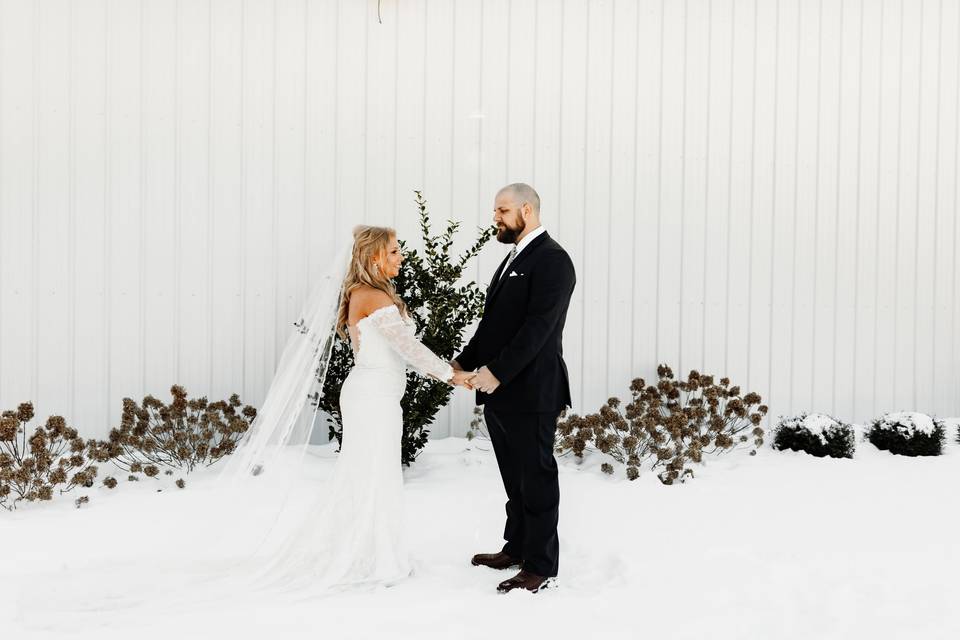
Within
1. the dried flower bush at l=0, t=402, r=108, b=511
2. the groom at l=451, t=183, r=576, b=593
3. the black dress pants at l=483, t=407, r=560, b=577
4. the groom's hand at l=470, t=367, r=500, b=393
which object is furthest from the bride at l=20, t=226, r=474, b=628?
the dried flower bush at l=0, t=402, r=108, b=511

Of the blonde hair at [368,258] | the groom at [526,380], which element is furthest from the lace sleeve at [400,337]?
the groom at [526,380]

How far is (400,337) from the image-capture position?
3.39 meters

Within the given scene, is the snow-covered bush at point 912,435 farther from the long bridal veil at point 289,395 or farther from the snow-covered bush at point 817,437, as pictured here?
the long bridal veil at point 289,395

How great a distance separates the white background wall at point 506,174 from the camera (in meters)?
5.34

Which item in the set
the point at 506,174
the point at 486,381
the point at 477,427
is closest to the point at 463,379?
the point at 486,381

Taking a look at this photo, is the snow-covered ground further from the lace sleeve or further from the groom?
the lace sleeve

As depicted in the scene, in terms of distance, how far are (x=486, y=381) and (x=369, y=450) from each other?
61 centimetres

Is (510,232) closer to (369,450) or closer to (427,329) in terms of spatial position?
(369,450)

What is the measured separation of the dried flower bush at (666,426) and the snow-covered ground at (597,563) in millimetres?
171

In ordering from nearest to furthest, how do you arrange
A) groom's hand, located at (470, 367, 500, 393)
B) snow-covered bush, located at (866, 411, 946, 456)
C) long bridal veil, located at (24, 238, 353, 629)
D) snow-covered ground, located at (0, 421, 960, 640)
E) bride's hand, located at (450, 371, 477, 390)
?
snow-covered ground, located at (0, 421, 960, 640), long bridal veil, located at (24, 238, 353, 629), groom's hand, located at (470, 367, 500, 393), bride's hand, located at (450, 371, 477, 390), snow-covered bush, located at (866, 411, 946, 456)

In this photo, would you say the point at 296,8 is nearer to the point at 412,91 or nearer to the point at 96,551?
the point at 412,91

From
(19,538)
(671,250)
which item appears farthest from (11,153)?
(671,250)

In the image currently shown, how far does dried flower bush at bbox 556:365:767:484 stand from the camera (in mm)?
5066

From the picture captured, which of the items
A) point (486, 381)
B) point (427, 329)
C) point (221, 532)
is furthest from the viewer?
point (427, 329)
